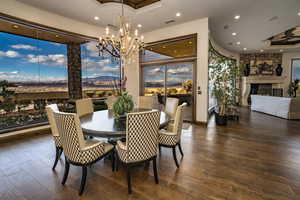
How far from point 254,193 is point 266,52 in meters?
10.8

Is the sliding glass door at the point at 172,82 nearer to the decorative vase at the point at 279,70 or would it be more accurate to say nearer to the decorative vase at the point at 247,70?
the decorative vase at the point at 247,70

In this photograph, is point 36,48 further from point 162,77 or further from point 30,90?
point 162,77

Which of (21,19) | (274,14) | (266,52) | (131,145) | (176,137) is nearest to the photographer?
(131,145)

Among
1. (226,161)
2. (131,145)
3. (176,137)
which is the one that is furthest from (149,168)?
(226,161)

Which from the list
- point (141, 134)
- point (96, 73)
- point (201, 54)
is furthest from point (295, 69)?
point (141, 134)

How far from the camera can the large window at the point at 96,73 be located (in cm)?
545

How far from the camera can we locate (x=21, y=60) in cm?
434

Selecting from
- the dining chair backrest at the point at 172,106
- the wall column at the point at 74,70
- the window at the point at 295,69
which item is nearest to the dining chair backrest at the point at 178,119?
the dining chair backrest at the point at 172,106

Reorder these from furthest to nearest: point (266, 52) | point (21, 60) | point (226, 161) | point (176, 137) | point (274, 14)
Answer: point (266, 52)
point (274, 14)
point (21, 60)
point (226, 161)
point (176, 137)

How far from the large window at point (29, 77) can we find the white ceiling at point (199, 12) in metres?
1.16

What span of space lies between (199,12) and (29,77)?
→ 540cm

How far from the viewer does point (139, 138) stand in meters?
1.83

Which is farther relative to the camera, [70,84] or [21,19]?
[70,84]

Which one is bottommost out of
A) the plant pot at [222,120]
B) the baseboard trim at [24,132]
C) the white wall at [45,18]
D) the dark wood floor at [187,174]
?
the dark wood floor at [187,174]
